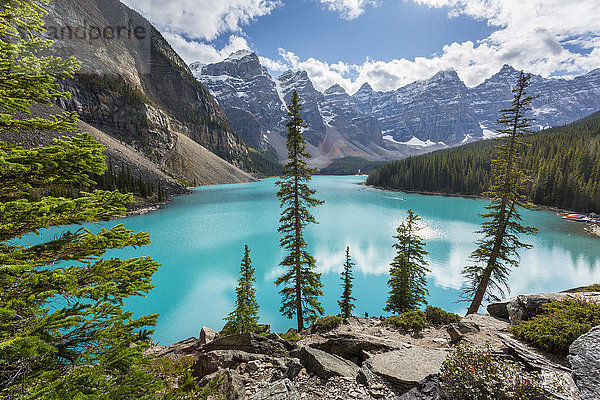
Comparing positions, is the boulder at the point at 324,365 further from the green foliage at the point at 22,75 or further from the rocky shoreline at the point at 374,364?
the green foliage at the point at 22,75

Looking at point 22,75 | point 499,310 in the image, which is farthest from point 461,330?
point 22,75

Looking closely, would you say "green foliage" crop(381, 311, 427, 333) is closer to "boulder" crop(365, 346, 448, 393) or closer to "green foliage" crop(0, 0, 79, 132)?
"boulder" crop(365, 346, 448, 393)

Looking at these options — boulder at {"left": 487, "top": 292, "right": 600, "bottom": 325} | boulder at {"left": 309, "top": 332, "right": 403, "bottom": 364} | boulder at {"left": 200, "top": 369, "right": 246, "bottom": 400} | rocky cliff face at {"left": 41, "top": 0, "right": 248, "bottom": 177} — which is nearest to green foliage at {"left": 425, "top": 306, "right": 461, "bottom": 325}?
boulder at {"left": 487, "top": 292, "right": 600, "bottom": 325}

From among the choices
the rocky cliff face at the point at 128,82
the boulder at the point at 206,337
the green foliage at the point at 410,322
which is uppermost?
the rocky cliff face at the point at 128,82

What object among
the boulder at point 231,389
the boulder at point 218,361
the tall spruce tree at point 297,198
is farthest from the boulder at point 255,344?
the tall spruce tree at point 297,198

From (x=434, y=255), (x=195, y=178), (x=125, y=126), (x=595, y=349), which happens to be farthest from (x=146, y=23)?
(x=595, y=349)
